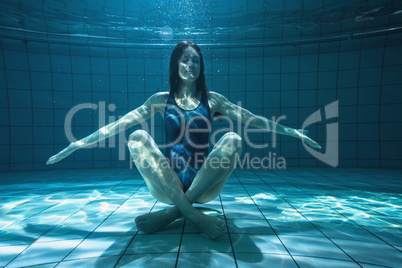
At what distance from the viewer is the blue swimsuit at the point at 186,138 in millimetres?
1905

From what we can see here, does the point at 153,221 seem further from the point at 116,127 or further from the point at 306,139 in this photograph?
the point at 306,139

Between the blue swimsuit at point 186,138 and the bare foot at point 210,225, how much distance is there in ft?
0.97

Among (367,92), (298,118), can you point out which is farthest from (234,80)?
(367,92)

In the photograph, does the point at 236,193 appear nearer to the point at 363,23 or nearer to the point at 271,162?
the point at 271,162

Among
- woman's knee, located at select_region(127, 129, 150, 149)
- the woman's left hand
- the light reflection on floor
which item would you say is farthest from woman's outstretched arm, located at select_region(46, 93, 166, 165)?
the woman's left hand

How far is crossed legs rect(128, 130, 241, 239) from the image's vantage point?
164 centimetres

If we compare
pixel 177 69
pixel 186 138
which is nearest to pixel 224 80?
pixel 177 69

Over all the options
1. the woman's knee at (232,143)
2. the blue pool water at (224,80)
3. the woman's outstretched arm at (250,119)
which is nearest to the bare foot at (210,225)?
the woman's knee at (232,143)

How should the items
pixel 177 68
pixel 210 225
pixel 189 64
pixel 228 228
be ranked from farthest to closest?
pixel 177 68 < pixel 189 64 < pixel 228 228 < pixel 210 225

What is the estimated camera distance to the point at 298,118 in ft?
17.9

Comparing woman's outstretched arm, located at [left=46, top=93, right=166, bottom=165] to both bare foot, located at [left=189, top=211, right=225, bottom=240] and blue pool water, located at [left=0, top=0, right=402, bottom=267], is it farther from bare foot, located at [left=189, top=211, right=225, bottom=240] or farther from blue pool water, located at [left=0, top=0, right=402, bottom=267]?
blue pool water, located at [left=0, top=0, right=402, bottom=267]

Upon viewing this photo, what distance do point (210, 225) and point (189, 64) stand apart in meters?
1.37

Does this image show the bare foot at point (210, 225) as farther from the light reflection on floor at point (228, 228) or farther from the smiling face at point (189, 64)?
the smiling face at point (189, 64)

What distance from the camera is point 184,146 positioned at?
6.36ft
